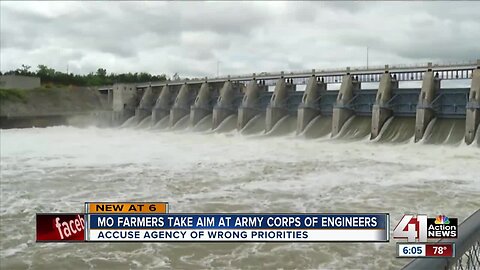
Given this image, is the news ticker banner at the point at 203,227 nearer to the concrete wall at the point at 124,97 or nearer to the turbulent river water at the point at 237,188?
the turbulent river water at the point at 237,188

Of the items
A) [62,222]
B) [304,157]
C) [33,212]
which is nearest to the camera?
[62,222]

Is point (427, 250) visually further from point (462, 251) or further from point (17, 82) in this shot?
point (17, 82)

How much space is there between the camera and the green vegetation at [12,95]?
45.4 m

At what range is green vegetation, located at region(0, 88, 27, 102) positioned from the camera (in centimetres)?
4544

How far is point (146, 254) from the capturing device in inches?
286

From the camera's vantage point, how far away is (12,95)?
4644 cm

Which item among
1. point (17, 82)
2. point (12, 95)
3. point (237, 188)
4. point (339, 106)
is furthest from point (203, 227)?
point (17, 82)

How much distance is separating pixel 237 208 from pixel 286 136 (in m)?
17.5

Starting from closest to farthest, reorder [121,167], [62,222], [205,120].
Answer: [62,222] < [121,167] < [205,120]

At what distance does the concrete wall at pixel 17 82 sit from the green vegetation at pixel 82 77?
19.2 feet

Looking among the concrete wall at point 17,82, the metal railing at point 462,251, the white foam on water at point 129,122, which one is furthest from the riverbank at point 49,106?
the metal railing at point 462,251

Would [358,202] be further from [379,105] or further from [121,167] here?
[379,105]

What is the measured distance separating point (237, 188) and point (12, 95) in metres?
43.1

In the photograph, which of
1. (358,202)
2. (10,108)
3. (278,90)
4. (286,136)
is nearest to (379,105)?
(286,136)
